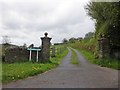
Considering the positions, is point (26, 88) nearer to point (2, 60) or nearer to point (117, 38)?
point (2, 60)

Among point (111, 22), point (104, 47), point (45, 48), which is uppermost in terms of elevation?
point (111, 22)

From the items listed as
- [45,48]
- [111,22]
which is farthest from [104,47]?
[45,48]

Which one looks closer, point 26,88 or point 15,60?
point 26,88

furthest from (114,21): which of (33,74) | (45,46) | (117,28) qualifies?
(33,74)

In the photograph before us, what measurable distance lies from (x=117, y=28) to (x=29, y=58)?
750 centimetres

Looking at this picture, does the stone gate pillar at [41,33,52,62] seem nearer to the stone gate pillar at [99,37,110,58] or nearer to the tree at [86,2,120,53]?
the stone gate pillar at [99,37,110,58]

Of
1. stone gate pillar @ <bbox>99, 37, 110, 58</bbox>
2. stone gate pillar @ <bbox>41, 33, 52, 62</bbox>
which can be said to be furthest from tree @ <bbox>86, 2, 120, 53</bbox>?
stone gate pillar @ <bbox>41, 33, 52, 62</bbox>

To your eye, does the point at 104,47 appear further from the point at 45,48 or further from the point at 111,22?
the point at 45,48

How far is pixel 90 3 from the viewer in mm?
31266

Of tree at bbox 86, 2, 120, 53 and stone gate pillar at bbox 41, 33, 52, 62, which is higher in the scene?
tree at bbox 86, 2, 120, 53

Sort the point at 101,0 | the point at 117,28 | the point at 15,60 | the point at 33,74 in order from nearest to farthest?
the point at 33,74 → the point at 15,60 → the point at 117,28 → the point at 101,0

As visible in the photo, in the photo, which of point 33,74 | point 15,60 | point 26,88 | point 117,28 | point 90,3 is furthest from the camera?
point 90,3

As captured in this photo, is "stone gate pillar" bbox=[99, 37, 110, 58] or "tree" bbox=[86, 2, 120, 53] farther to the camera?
"stone gate pillar" bbox=[99, 37, 110, 58]

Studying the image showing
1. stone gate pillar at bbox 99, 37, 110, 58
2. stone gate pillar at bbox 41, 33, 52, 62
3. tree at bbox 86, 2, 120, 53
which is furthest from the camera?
stone gate pillar at bbox 99, 37, 110, 58
